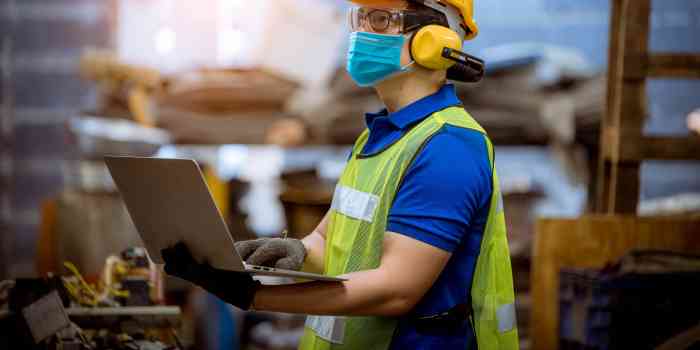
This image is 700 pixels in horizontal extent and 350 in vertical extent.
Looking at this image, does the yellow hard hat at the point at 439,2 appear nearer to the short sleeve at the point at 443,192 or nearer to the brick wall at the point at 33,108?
the short sleeve at the point at 443,192

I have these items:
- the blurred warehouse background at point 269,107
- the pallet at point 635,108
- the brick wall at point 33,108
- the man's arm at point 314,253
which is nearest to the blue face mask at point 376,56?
the man's arm at point 314,253

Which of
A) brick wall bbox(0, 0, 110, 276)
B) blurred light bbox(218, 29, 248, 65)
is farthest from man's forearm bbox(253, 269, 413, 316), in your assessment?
brick wall bbox(0, 0, 110, 276)

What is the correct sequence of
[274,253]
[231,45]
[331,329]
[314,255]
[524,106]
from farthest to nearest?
1. [231,45]
2. [524,106]
3. [314,255]
4. [331,329]
5. [274,253]

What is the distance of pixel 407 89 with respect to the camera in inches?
105

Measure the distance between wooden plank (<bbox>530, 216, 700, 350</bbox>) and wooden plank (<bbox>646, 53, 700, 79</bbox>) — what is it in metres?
0.72

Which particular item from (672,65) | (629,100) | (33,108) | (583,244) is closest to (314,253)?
(583,244)

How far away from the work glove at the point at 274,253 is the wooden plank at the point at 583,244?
2.15 m

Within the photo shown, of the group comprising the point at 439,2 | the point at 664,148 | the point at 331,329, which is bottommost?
the point at 331,329

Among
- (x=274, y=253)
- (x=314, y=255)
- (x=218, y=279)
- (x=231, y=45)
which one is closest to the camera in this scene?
(x=218, y=279)

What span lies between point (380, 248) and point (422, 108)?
43 centimetres

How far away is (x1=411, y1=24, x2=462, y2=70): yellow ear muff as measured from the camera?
8.46ft

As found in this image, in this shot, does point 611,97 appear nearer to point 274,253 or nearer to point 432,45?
point 432,45

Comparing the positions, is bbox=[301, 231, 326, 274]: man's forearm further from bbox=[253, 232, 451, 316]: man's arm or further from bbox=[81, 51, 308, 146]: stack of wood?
bbox=[81, 51, 308, 146]: stack of wood

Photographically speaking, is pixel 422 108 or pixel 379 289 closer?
pixel 379 289
